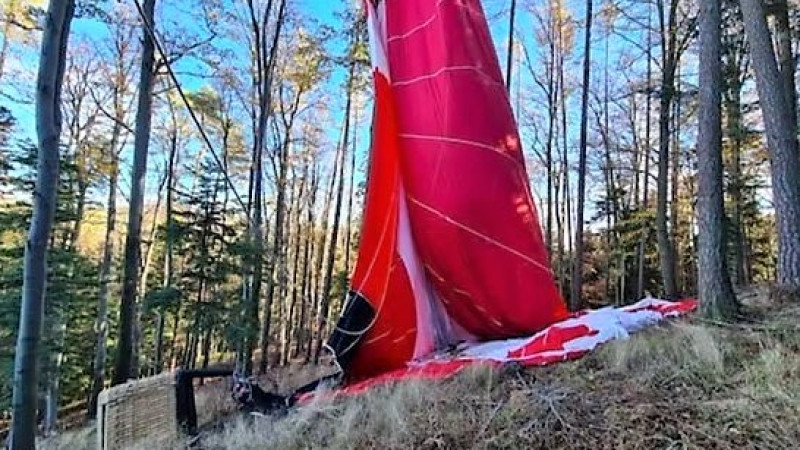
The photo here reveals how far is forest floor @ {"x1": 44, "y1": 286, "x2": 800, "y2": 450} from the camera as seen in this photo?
7.39 ft

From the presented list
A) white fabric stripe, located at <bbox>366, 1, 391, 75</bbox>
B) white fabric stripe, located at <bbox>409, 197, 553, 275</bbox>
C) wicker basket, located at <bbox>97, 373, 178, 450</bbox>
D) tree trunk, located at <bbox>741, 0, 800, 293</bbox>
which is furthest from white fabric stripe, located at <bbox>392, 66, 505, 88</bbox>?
wicker basket, located at <bbox>97, 373, 178, 450</bbox>

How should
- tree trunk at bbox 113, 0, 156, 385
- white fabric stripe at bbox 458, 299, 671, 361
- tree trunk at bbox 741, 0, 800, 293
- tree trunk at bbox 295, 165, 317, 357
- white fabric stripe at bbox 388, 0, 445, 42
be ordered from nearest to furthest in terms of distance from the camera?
1. white fabric stripe at bbox 458, 299, 671, 361
2. tree trunk at bbox 741, 0, 800, 293
3. white fabric stripe at bbox 388, 0, 445, 42
4. tree trunk at bbox 113, 0, 156, 385
5. tree trunk at bbox 295, 165, 317, 357

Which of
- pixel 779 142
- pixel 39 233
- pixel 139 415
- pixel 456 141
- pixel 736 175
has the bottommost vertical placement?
pixel 139 415

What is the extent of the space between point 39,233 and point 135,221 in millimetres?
4718

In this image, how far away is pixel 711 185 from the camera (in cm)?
441

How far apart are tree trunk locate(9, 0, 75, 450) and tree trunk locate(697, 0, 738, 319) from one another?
14.2ft

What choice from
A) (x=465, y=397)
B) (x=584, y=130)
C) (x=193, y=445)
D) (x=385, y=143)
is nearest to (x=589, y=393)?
(x=465, y=397)

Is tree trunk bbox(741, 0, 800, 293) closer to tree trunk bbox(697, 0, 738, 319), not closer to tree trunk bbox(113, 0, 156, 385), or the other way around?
tree trunk bbox(697, 0, 738, 319)

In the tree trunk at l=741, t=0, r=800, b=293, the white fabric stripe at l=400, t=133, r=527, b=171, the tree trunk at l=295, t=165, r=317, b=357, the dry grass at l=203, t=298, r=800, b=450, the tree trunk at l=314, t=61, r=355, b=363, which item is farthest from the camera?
the tree trunk at l=295, t=165, r=317, b=357

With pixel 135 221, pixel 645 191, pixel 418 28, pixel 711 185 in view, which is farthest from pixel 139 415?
pixel 645 191

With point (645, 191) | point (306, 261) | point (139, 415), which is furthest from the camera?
point (306, 261)

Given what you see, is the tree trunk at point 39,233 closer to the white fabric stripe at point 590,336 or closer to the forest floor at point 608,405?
the forest floor at point 608,405

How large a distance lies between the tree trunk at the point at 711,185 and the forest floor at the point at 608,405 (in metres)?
0.24

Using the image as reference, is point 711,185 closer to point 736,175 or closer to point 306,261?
point 736,175
